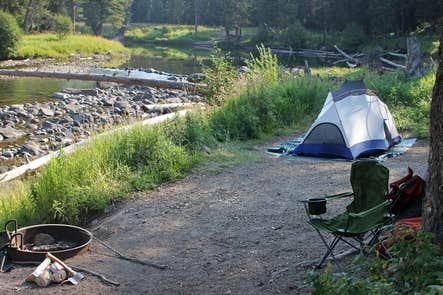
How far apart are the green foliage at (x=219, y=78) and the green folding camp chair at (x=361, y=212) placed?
6871 mm

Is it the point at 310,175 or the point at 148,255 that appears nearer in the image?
the point at 148,255

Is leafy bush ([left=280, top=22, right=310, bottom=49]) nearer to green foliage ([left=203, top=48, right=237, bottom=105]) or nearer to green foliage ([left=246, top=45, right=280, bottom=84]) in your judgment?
green foliage ([left=246, top=45, right=280, bottom=84])

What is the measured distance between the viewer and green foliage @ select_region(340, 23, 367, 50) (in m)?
45.4

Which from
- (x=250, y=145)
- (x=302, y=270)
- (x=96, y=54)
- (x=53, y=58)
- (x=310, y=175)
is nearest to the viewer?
(x=302, y=270)

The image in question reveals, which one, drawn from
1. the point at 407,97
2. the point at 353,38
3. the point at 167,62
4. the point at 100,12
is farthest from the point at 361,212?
the point at 100,12

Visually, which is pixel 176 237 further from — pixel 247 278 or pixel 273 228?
pixel 247 278

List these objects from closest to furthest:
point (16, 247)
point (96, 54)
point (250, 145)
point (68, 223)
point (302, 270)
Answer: point (302, 270) < point (16, 247) < point (68, 223) < point (250, 145) < point (96, 54)

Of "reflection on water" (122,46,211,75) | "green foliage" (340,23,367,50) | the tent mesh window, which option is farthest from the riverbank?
"green foliage" (340,23,367,50)

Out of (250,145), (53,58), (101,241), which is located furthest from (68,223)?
(53,58)

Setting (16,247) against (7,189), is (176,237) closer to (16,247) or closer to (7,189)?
(16,247)

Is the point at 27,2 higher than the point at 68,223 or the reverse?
higher

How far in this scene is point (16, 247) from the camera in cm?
536

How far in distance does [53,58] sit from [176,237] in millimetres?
33911

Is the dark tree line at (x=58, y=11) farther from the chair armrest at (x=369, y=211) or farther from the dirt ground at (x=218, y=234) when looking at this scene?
the chair armrest at (x=369, y=211)
